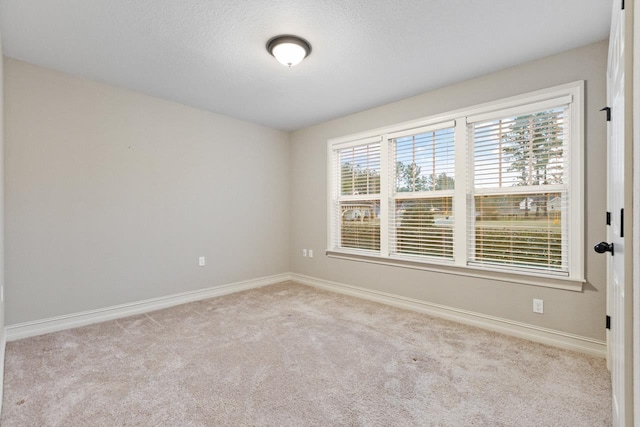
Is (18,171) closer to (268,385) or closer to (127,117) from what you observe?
(127,117)

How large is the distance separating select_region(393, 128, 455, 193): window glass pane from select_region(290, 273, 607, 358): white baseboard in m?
1.36

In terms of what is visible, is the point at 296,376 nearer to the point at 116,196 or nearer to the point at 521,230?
the point at 521,230

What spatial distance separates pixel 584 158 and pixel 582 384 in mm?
1731

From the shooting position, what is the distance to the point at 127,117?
345 centimetres

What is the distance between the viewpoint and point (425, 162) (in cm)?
360

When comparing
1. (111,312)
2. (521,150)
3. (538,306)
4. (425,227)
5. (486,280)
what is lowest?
(111,312)

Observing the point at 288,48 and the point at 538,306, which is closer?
the point at 288,48

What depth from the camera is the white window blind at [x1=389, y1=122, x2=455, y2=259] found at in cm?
341

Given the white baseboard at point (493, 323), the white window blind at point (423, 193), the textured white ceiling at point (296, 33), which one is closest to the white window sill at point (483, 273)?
the white window blind at point (423, 193)

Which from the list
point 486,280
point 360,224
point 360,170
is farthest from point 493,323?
point 360,170

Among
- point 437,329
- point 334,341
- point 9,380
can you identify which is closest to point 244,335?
point 334,341

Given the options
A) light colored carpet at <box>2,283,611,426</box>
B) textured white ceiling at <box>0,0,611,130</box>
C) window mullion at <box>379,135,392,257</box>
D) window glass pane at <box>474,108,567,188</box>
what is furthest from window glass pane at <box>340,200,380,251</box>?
textured white ceiling at <box>0,0,611,130</box>

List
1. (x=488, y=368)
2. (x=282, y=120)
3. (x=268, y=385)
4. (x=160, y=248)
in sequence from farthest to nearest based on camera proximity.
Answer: (x=282, y=120)
(x=160, y=248)
(x=488, y=368)
(x=268, y=385)

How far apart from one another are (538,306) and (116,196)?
4.42 meters
